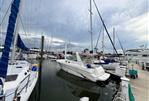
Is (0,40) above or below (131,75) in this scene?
above

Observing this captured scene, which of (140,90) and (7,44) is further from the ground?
(7,44)

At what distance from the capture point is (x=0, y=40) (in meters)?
4.29

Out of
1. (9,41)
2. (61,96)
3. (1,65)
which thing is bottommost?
(61,96)

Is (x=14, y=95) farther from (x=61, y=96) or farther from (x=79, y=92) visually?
(x=79, y=92)

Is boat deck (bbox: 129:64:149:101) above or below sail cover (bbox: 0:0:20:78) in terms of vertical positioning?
below

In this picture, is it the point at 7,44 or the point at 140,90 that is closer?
the point at 7,44

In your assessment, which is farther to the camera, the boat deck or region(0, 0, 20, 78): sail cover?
the boat deck

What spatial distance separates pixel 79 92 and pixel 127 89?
14.4 ft

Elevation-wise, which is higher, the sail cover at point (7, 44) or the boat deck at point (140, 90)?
the sail cover at point (7, 44)

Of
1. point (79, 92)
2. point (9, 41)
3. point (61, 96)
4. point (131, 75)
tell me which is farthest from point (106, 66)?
point (9, 41)

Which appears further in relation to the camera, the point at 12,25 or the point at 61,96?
the point at 61,96

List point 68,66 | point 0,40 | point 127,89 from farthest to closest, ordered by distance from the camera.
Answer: point 68,66 < point 127,89 < point 0,40

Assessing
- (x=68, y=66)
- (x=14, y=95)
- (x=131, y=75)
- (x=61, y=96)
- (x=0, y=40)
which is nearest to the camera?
(x=14, y=95)

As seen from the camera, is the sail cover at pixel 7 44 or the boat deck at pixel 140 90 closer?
the sail cover at pixel 7 44
